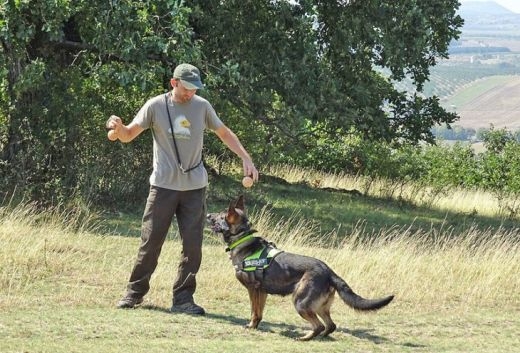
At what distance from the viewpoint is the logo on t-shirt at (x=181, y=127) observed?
27.6ft

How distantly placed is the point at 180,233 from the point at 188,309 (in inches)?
27.0

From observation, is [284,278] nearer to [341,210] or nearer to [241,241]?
[241,241]

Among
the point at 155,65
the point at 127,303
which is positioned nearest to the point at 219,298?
the point at 127,303

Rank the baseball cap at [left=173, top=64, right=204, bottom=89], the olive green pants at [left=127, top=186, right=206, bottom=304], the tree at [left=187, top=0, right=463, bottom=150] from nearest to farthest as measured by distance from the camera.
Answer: the baseball cap at [left=173, top=64, right=204, bottom=89]
the olive green pants at [left=127, top=186, right=206, bottom=304]
the tree at [left=187, top=0, right=463, bottom=150]

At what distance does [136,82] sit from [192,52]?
0.99 meters

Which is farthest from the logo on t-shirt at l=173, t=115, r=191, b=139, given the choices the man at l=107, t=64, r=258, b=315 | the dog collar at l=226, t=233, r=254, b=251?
the dog collar at l=226, t=233, r=254, b=251

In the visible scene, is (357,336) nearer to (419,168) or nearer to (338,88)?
(338,88)

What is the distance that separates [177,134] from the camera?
8.44 meters

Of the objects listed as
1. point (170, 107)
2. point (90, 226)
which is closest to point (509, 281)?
point (170, 107)

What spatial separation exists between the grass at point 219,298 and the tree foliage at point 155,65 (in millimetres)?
1847

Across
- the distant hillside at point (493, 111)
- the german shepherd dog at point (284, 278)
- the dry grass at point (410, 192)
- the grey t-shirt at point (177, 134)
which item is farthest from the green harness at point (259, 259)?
the distant hillside at point (493, 111)

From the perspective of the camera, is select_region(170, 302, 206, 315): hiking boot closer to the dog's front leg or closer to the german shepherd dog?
the german shepherd dog

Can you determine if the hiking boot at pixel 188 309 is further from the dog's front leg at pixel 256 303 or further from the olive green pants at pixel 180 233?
the dog's front leg at pixel 256 303

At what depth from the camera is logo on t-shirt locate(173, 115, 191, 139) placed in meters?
8.42
